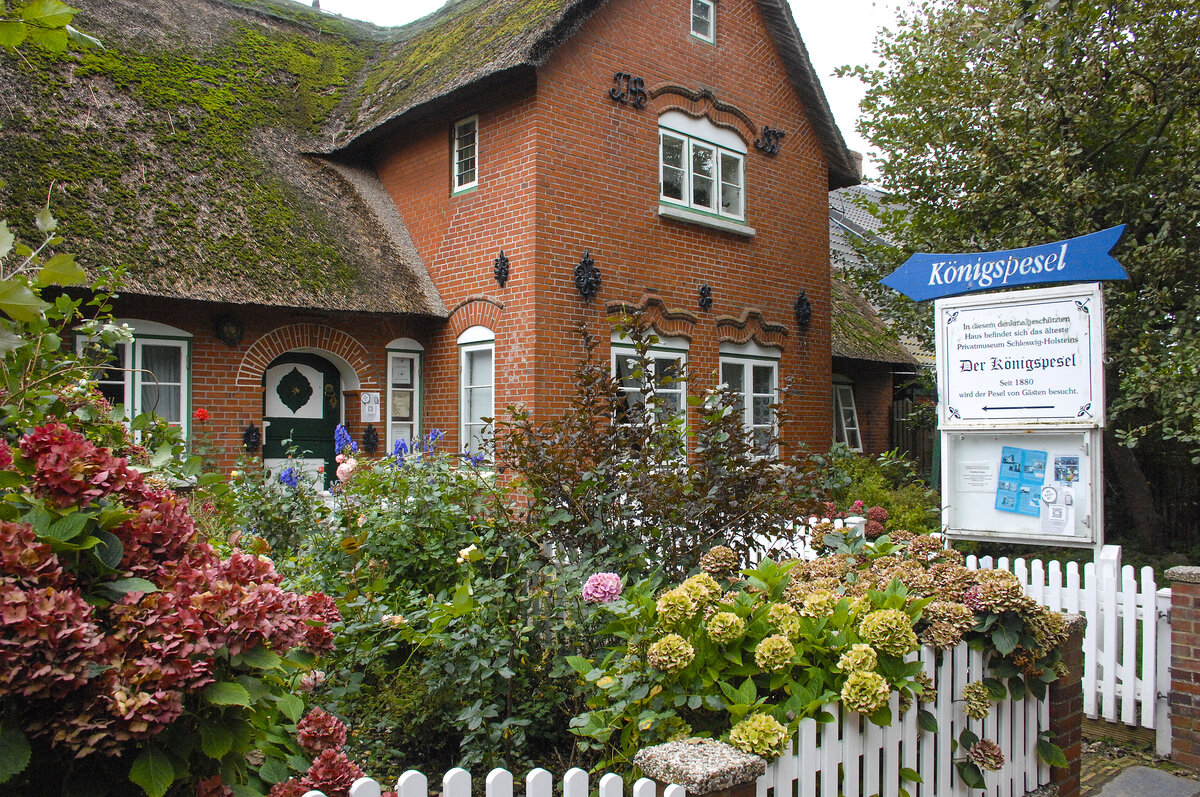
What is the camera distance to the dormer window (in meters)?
12.2

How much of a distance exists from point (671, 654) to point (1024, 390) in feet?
16.9

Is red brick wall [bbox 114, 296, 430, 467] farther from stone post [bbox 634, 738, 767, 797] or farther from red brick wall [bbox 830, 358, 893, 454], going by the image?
red brick wall [bbox 830, 358, 893, 454]

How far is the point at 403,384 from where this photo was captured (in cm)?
1165

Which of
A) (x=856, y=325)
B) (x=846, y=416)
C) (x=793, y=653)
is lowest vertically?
(x=793, y=653)

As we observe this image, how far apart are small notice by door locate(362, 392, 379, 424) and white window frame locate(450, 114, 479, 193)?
9.54 ft

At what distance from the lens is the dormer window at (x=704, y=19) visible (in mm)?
12180

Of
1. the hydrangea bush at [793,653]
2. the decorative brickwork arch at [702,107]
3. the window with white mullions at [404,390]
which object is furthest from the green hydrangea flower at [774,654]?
the decorative brickwork arch at [702,107]

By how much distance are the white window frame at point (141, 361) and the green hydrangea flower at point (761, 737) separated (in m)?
8.50

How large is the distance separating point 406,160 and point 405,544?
8884mm

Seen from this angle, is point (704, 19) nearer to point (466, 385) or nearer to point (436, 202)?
point (436, 202)

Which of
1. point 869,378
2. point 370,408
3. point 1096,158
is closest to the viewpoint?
point 1096,158

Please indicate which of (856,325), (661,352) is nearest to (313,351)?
(661,352)

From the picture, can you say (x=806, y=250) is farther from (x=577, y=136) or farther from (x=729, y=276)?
(x=577, y=136)

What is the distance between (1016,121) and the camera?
32.1 ft
